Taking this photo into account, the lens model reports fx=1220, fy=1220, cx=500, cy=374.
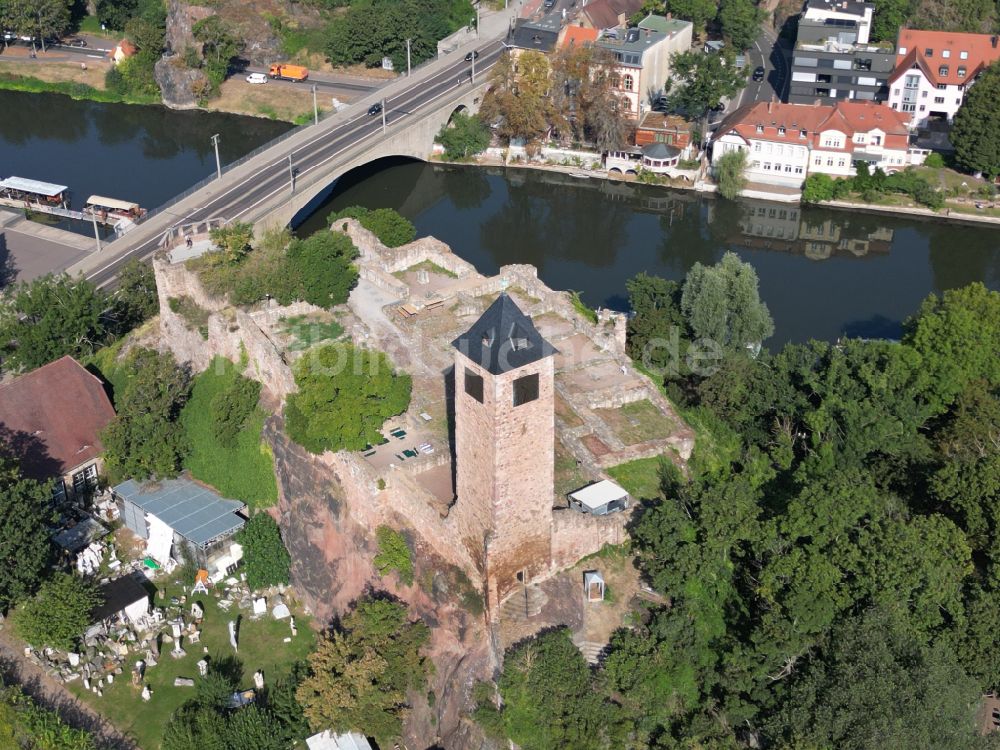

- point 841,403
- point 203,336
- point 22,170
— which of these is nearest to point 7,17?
point 22,170

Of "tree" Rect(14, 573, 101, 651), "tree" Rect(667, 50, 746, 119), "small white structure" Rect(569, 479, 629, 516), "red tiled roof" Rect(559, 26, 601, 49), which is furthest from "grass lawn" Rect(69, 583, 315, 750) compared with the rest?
"red tiled roof" Rect(559, 26, 601, 49)

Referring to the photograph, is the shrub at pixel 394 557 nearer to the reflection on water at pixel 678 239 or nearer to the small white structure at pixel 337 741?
the small white structure at pixel 337 741

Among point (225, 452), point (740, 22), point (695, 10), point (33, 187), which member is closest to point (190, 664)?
point (225, 452)

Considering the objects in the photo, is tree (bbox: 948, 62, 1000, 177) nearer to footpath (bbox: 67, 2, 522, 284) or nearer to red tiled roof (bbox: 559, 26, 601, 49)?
red tiled roof (bbox: 559, 26, 601, 49)

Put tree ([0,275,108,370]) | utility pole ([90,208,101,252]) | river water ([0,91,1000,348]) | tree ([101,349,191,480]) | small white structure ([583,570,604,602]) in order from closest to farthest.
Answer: small white structure ([583,570,604,602]), tree ([101,349,191,480]), tree ([0,275,108,370]), utility pole ([90,208,101,252]), river water ([0,91,1000,348])

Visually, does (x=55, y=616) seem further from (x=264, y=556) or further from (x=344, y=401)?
(x=344, y=401)

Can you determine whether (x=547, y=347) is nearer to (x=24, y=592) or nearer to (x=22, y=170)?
(x=24, y=592)
